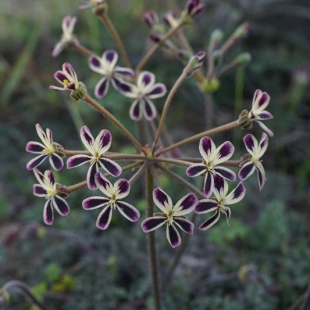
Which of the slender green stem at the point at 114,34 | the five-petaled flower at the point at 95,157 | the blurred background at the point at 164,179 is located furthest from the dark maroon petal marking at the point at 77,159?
the blurred background at the point at 164,179

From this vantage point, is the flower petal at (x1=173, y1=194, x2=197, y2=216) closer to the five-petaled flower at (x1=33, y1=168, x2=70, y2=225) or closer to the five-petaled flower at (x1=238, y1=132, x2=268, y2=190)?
the five-petaled flower at (x1=238, y1=132, x2=268, y2=190)

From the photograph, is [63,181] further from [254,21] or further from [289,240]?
[254,21]

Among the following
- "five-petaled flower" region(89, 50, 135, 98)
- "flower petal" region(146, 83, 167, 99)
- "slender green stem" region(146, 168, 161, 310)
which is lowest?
"slender green stem" region(146, 168, 161, 310)

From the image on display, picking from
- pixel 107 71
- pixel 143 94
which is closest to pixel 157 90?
pixel 143 94

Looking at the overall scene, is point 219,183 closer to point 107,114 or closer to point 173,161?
point 173,161

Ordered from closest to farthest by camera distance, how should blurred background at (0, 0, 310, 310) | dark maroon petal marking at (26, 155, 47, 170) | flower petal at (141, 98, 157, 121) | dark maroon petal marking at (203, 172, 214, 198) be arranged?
dark maroon petal marking at (203, 172, 214, 198) < dark maroon petal marking at (26, 155, 47, 170) < flower petal at (141, 98, 157, 121) < blurred background at (0, 0, 310, 310)

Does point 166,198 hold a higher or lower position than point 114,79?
lower

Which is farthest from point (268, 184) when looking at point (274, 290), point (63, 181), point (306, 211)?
point (63, 181)

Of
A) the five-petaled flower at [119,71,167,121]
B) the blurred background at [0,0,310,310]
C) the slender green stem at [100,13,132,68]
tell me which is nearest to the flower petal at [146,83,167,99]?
the five-petaled flower at [119,71,167,121]
